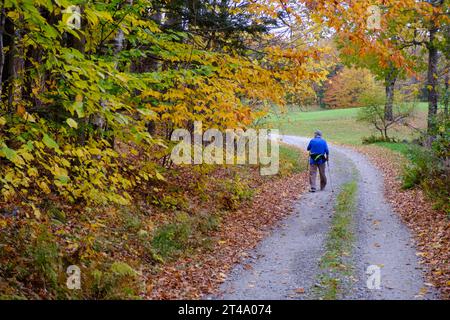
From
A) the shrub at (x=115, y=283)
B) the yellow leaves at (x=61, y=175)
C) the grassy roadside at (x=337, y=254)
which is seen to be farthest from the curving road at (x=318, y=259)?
the yellow leaves at (x=61, y=175)

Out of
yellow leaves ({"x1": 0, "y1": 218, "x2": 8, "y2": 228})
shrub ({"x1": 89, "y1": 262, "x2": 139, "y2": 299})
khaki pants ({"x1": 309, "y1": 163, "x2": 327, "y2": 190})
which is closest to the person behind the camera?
shrub ({"x1": 89, "y1": 262, "x2": 139, "y2": 299})

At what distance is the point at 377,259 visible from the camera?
28.1ft

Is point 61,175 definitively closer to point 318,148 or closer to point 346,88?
point 318,148

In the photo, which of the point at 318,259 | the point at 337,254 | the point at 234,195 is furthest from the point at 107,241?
the point at 234,195

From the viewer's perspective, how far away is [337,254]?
28.8ft

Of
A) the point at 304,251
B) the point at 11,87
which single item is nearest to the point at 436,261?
the point at 304,251

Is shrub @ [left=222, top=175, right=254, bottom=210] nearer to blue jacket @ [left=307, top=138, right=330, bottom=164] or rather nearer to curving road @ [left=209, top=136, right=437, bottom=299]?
curving road @ [left=209, top=136, right=437, bottom=299]

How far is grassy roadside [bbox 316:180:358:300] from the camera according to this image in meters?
7.09

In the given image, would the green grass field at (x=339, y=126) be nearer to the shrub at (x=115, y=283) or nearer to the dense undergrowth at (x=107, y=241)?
the dense undergrowth at (x=107, y=241)

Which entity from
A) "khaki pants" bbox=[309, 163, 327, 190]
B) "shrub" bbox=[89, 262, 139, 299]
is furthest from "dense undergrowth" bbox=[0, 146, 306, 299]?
"khaki pants" bbox=[309, 163, 327, 190]

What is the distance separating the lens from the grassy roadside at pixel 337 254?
7.09m

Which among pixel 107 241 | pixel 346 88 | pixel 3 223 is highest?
pixel 346 88

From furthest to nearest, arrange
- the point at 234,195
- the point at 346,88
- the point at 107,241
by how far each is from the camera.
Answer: the point at 346,88 < the point at 234,195 < the point at 107,241

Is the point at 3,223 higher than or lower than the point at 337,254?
higher
